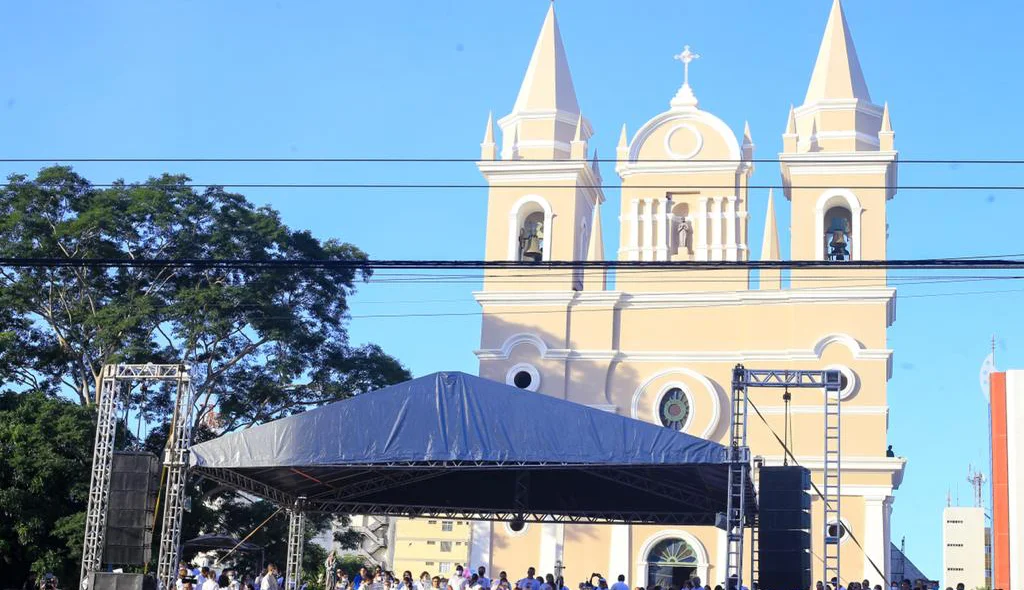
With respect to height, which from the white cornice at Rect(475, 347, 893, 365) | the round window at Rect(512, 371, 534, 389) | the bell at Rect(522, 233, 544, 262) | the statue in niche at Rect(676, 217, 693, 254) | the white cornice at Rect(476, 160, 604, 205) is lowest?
the round window at Rect(512, 371, 534, 389)

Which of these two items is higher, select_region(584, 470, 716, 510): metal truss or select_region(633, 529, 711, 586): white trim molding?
select_region(584, 470, 716, 510): metal truss

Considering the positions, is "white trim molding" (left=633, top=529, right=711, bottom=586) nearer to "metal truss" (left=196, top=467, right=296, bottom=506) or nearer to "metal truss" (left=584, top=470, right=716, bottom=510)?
"metal truss" (left=584, top=470, right=716, bottom=510)

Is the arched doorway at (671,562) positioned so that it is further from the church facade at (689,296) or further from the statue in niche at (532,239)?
the statue in niche at (532,239)

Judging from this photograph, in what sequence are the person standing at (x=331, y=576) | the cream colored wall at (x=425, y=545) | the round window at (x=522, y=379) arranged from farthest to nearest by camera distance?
1. the cream colored wall at (x=425, y=545)
2. the round window at (x=522, y=379)
3. the person standing at (x=331, y=576)

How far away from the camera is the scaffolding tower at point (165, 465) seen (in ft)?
66.1

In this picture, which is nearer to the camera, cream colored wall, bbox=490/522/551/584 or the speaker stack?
the speaker stack

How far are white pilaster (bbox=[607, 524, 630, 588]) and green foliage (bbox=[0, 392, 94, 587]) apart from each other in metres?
11.5

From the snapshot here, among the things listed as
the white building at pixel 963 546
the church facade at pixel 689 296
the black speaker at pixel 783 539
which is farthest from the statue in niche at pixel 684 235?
the white building at pixel 963 546

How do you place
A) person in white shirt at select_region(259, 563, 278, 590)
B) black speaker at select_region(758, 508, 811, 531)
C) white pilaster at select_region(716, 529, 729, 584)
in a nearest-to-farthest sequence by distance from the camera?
black speaker at select_region(758, 508, 811, 531) < person in white shirt at select_region(259, 563, 278, 590) < white pilaster at select_region(716, 529, 729, 584)

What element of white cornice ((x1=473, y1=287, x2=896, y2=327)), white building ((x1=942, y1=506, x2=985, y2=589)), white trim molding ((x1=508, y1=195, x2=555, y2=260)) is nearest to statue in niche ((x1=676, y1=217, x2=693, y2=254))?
white cornice ((x1=473, y1=287, x2=896, y2=327))

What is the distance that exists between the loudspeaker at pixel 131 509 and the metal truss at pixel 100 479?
→ 0.76m

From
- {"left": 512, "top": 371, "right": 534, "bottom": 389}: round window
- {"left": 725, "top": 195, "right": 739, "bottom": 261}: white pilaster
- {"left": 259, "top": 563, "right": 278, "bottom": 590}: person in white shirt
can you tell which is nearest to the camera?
{"left": 259, "top": 563, "right": 278, "bottom": 590}: person in white shirt

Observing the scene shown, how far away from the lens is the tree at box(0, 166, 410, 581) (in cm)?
3167

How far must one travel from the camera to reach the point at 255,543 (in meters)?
31.7
